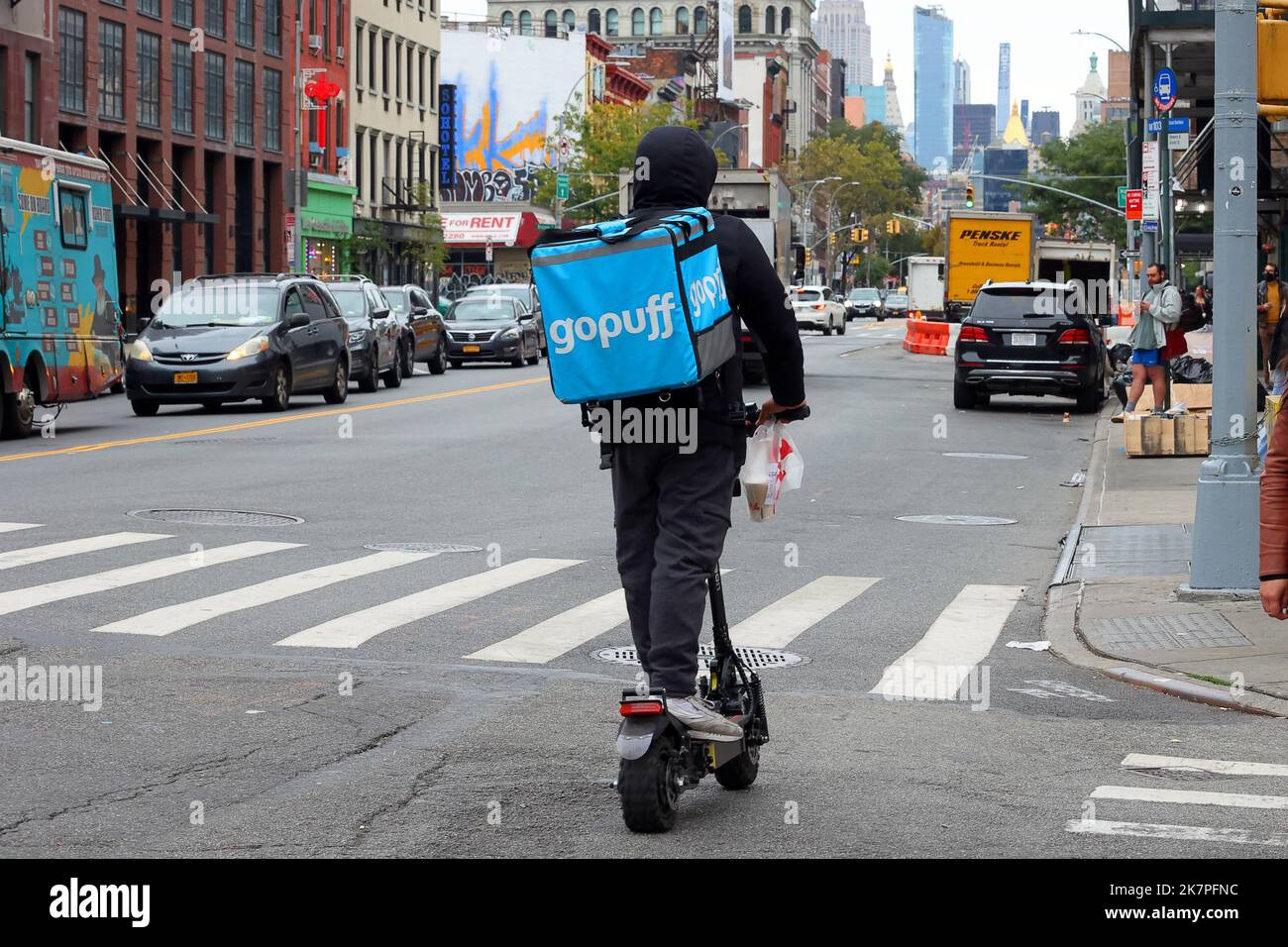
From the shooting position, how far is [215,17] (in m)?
57.8

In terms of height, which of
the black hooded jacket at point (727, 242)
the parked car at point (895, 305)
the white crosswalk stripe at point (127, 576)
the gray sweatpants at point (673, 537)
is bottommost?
the white crosswalk stripe at point (127, 576)

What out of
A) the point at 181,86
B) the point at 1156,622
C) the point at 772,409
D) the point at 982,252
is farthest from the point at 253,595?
the point at 982,252

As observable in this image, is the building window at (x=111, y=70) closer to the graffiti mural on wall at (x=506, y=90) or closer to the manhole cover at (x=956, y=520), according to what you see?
the manhole cover at (x=956, y=520)

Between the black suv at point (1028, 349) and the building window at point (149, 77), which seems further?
the building window at point (149, 77)

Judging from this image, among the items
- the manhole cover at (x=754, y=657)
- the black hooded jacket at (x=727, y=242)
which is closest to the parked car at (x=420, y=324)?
the manhole cover at (x=754, y=657)

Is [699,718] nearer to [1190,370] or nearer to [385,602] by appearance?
[385,602]

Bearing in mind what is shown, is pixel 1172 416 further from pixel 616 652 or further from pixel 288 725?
pixel 288 725

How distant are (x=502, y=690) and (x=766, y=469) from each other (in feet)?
7.35

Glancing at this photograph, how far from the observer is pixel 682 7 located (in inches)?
5965

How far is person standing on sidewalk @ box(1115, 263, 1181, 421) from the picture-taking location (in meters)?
23.1

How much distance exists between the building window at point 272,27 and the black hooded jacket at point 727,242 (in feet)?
190

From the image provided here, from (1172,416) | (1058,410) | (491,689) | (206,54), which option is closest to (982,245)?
(206,54)

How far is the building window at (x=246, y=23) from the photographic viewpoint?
5936 centimetres

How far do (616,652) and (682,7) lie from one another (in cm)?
14682
